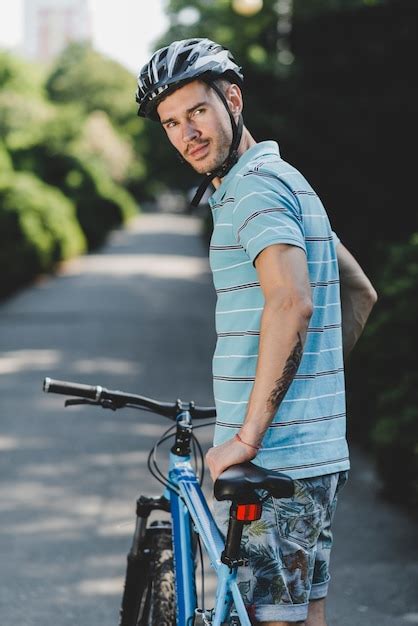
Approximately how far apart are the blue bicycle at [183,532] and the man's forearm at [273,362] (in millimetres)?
104

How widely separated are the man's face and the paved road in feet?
8.42

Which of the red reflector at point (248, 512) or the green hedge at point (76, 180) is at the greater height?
the green hedge at point (76, 180)

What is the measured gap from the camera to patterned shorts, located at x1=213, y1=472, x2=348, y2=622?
7.72 feet

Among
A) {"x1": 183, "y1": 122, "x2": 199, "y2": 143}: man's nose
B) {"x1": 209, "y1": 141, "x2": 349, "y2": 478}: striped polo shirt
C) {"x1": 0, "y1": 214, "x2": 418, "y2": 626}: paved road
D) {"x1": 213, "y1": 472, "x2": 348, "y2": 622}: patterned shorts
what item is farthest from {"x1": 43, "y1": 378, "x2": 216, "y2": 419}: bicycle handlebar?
{"x1": 0, "y1": 214, "x2": 418, "y2": 626}: paved road

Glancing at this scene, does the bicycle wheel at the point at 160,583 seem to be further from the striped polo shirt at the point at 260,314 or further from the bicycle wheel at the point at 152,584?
the striped polo shirt at the point at 260,314

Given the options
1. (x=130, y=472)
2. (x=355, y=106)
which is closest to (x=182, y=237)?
(x=355, y=106)

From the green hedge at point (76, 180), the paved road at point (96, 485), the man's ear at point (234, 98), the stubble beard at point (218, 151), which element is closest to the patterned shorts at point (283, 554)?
the stubble beard at point (218, 151)

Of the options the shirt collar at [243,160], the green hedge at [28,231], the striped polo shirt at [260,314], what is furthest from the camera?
the green hedge at [28,231]

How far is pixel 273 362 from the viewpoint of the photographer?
221 cm

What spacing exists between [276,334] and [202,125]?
23.5 inches

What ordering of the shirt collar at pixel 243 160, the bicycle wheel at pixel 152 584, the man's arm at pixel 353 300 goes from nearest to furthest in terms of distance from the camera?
1. the shirt collar at pixel 243 160
2. the man's arm at pixel 353 300
3. the bicycle wheel at pixel 152 584

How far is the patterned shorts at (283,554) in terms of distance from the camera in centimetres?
235

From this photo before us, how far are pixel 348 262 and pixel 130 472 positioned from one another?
424cm

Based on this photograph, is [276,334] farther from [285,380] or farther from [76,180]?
[76,180]
